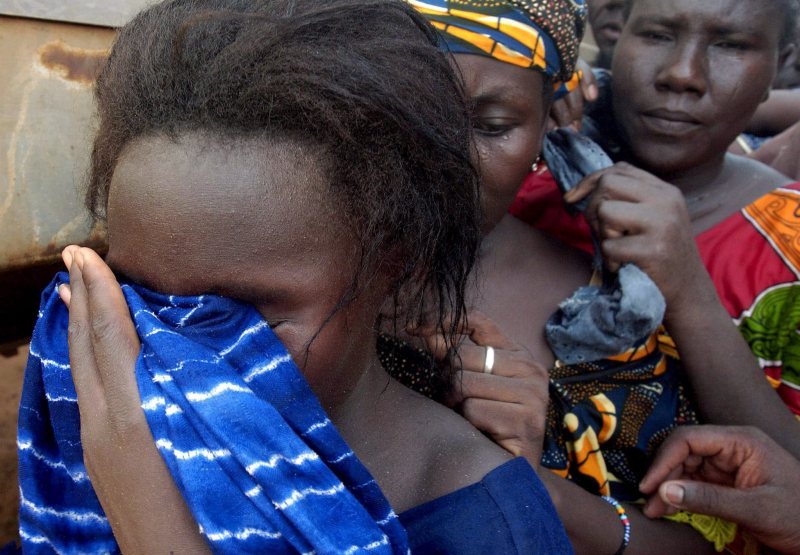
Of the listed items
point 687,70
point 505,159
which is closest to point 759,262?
point 687,70

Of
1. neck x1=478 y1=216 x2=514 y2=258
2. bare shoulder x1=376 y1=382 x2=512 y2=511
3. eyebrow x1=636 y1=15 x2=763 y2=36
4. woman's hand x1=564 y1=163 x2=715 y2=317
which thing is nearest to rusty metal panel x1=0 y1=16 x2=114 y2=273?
bare shoulder x1=376 y1=382 x2=512 y2=511

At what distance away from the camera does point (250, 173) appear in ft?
3.12

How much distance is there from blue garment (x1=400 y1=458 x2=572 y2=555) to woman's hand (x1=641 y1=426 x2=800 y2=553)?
545 mm

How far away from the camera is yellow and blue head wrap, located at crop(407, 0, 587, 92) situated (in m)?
1.57

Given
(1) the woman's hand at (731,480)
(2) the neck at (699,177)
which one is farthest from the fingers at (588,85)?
(1) the woman's hand at (731,480)

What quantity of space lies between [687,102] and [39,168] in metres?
1.68

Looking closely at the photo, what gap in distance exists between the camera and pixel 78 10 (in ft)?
5.06

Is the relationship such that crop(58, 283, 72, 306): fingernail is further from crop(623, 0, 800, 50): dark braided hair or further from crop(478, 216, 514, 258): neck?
crop(623, 0, 800, 50): dark braided hair

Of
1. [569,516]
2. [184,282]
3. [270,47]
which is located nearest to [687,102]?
[569,516]

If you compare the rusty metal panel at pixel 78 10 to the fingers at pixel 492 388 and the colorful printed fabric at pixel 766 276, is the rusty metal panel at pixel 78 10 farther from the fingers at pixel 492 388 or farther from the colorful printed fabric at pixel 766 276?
the colorful printed fabric at pixel 766 276

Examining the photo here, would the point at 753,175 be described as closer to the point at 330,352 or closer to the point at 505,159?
the point at 505,159

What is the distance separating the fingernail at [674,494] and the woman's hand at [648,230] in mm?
463

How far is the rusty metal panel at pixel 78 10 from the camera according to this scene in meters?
1.42

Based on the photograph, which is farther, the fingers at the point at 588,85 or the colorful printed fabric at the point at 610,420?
the fingers at the point at 588,85
